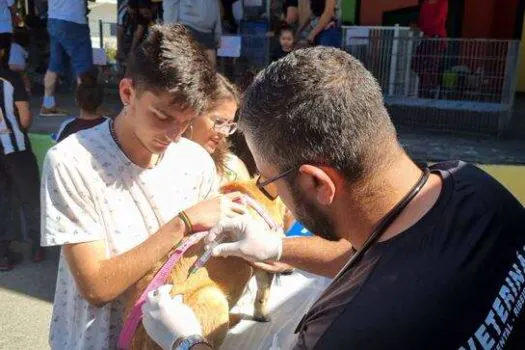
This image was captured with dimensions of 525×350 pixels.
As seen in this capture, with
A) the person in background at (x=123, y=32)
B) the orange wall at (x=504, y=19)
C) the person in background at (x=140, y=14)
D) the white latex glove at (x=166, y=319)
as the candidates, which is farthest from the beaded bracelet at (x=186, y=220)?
the orange wall at (x=504, y=19)

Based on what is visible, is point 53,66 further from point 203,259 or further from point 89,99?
point 203,259

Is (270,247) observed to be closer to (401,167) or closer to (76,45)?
(401,167)

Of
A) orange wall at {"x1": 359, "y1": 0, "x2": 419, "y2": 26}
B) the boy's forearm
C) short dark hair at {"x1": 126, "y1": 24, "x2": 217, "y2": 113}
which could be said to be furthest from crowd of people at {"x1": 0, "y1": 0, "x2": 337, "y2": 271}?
orange wall at {"x1": 359, "y1": 0, "x2": 419, "y2": 26}

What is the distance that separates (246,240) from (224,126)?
38.7 inches

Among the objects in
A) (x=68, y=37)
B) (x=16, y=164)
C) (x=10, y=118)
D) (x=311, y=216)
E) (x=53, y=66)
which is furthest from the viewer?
(x=53, y=66)

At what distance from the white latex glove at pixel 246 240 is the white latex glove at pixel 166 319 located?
0.70 ft

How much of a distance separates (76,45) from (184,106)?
5639mm

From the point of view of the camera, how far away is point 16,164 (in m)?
4.50

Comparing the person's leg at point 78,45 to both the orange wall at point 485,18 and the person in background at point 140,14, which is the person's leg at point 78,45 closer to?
the person in background at point 140,14

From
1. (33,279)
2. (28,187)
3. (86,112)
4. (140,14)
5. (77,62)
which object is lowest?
(33,279)

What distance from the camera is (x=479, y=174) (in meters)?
1.33

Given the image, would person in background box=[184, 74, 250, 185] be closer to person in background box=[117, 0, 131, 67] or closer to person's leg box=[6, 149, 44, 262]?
person's leg box=[6, 149, 44, 262]

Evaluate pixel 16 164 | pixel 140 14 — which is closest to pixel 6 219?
pixel 16 164

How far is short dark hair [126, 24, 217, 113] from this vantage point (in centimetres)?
175
